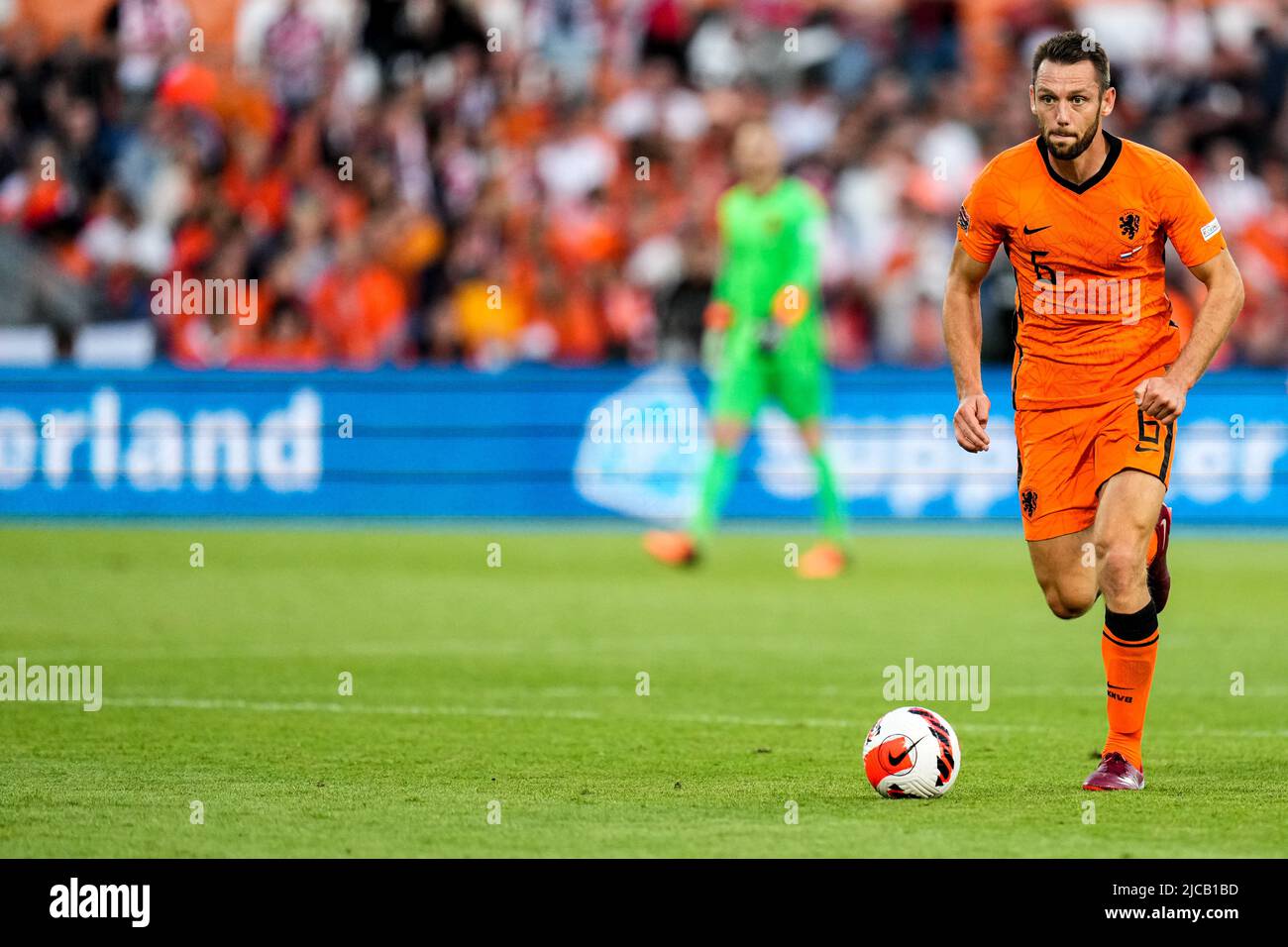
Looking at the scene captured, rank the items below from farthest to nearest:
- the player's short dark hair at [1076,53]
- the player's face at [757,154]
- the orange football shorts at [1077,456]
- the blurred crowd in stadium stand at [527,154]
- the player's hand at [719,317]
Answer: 1. the blurred crowd in stadium stand at [527,154]
2. the player's hand at [719,317]
3. the player's face at [757,154]
4. the orange football shorts at [1077,456]
5. the player's short dark hair at [1076,53]

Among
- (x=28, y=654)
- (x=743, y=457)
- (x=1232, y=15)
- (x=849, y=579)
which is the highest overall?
(x=1232, y=15)

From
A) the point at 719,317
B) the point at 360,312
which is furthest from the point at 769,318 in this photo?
the point at 360,312

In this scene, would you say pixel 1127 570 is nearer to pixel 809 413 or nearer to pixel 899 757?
pixel 899 757

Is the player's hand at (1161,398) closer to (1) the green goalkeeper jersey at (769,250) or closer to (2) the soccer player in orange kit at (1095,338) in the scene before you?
(2) the soccer player in orange kit at (1095,338)

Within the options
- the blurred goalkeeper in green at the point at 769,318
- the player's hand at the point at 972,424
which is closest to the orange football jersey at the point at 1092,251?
the player's hand at the point at 972,424

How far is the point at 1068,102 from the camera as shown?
7.35 meters

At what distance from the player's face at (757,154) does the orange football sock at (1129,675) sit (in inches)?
324

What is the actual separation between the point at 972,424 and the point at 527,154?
1490 cm

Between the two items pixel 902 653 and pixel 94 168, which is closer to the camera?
pixel 902 653

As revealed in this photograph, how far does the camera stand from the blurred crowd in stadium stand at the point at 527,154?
2075cm

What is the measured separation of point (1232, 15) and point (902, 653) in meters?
14.4

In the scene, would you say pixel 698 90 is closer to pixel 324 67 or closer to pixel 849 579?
pixel 324 67

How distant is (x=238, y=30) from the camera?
2320cm
